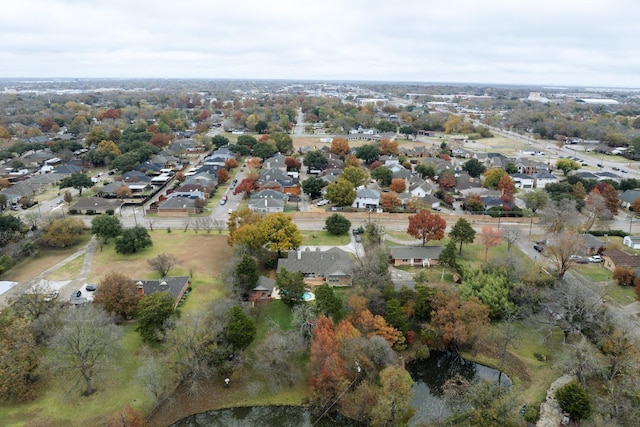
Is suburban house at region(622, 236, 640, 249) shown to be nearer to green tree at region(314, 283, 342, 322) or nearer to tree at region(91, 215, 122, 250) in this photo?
green tree at region(314, 283, 342, 322)

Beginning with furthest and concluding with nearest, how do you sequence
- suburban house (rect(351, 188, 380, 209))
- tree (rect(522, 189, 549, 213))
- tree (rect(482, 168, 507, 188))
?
1. tree (rect(482, 168, 507, 188))
2. suburban house (rect(351, 188, 380, 209))
3. tree (rect(522, 189, 549, 213))

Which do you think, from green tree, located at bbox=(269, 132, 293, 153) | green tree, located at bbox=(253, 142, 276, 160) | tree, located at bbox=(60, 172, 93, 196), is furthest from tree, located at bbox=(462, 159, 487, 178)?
tree, located at bbox=(60, 172, 93, 196)

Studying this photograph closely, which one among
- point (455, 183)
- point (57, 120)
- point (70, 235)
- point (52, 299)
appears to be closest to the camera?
point (52, 299)

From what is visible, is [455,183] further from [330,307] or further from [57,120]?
[57,120]

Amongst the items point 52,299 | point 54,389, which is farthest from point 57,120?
point 54,389

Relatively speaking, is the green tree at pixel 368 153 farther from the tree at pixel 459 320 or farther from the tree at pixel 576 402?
the tree at pixel 576 402

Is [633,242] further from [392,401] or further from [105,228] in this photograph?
[105,228]

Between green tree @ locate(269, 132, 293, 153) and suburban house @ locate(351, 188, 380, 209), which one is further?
green tree @ locate(269, 132, 293, 153)
